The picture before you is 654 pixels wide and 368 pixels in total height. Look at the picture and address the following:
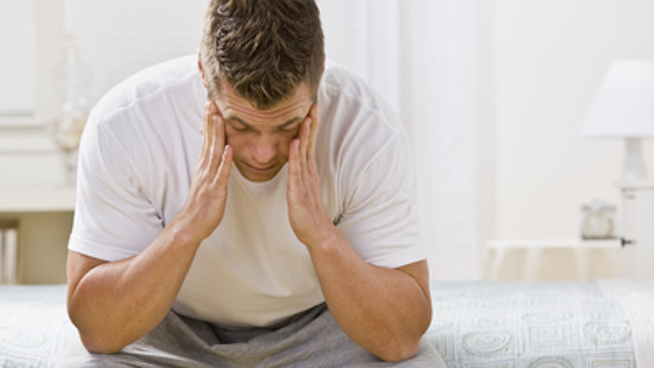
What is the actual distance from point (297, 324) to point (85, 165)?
0.41m

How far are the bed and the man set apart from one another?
0.15 meters

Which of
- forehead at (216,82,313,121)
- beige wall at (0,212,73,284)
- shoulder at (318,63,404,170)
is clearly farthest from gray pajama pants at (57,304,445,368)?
beige wall at (0,212,73,284)

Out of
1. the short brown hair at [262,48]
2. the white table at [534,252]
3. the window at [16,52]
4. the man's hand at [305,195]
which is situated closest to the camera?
the short brown hair at [262,48]

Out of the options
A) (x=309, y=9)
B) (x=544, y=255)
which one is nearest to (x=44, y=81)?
(x=544, y=255)

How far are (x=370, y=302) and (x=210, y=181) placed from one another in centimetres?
28

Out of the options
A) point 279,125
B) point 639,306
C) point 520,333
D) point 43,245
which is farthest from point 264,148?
point 43,245

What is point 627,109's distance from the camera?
117 inches

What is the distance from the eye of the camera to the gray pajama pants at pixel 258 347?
1424 mm

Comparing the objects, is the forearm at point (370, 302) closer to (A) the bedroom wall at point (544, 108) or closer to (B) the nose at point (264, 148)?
(B) the nose at point (264, 148)

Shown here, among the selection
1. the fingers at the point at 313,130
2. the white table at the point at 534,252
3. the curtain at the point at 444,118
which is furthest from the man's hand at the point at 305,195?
the white table at the point at 534,252

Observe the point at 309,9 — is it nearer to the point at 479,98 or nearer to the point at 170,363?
the point at 170,363

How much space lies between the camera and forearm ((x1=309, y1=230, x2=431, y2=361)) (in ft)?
4.45

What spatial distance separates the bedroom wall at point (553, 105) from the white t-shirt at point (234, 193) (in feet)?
6.60

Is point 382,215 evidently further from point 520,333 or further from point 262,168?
point 520,333
